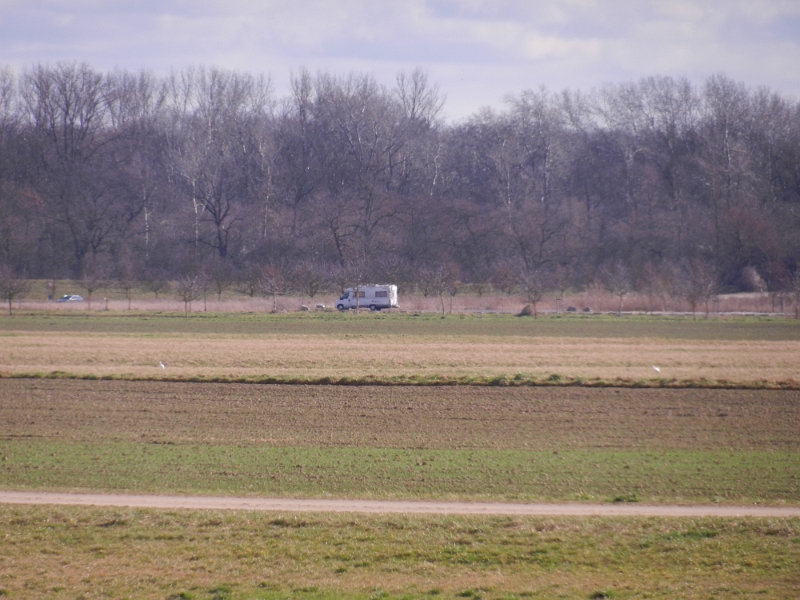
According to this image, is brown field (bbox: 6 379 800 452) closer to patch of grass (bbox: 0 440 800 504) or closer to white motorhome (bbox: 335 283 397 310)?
patch of grass (bbox: 0 440 800 504)

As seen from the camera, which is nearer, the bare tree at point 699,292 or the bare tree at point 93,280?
the bare tree at point 699,292

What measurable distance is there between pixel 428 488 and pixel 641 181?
86.8 m

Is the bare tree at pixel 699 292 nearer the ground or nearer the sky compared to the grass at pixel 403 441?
nearer the sky

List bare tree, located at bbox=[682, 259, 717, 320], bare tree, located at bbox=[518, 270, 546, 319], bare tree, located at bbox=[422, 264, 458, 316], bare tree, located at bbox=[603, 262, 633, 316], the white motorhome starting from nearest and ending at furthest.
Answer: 1. bare tree, located at bbox=[682, 259, 717, 320]
2. bare tree, located at bbox=[518, 270, 546, 319]
3. bare tree, located at bbox=[603, 262, 633, 316]
4. the white motorhome
5. bare tree, located at bbox=[422, 264, 458, 316]

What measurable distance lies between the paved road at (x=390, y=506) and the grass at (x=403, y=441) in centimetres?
63

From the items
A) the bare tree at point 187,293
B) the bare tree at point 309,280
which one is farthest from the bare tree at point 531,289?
the bare tree at point 187,293

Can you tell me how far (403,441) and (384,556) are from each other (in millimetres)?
8098

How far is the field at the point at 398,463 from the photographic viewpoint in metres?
9.02

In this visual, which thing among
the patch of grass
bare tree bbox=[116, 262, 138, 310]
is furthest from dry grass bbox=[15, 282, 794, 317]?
the patch of grass

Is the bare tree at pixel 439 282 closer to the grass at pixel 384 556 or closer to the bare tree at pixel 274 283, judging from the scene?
the bare tree at pixel 274 283

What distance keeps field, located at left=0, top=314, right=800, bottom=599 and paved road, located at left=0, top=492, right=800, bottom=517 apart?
1.92ft

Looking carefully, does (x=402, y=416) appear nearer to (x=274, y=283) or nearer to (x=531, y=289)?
(x=531, y=289)

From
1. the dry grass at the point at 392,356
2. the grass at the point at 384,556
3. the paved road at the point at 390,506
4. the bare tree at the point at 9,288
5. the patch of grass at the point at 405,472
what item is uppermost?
the bare tree at the point at 9,288

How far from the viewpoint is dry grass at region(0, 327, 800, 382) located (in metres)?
26.6
